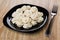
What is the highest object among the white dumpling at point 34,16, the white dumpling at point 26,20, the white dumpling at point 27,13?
the white dumpling at point 27,13

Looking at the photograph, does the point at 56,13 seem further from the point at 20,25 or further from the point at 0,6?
the point at 0,6

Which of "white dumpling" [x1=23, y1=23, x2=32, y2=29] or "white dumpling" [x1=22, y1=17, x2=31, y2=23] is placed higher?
"white dumpling" [x1=22, y1=17, x2=31, y2=23]

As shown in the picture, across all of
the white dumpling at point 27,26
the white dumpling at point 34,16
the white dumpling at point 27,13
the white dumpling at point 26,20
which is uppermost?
the white dumpling at point 27,13

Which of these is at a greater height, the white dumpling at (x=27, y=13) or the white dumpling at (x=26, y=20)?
the white dumpling at (x=27, y=13)

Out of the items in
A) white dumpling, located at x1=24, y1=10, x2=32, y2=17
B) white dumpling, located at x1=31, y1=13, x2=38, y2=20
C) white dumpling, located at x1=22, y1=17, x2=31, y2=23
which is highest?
white dumpling, located at x1=24, y1=10, x2=32, y2=17

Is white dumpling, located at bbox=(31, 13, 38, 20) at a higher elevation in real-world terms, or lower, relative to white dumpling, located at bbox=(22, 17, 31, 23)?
higher

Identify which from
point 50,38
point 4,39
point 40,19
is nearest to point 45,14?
point 40,19

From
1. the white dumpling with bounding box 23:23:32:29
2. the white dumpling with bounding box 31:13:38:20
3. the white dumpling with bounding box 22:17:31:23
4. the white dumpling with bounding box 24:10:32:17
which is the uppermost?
the white dumpling with bounding box 24:10:32:17

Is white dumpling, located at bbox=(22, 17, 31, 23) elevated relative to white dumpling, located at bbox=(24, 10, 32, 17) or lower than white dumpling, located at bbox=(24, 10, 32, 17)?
lower
